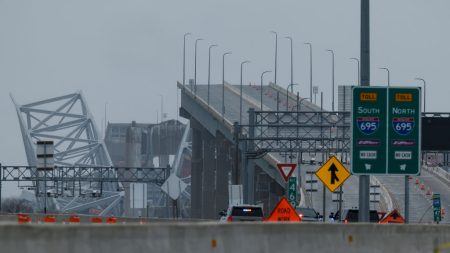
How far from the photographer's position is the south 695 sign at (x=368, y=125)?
34.4 metres

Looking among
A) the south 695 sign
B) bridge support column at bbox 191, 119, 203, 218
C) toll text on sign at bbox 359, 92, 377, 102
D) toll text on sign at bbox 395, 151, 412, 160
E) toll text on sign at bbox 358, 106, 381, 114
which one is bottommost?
bridge support column at bbox 191, 119, 203, 218

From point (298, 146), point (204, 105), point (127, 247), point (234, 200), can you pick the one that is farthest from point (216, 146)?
point (127, 247)

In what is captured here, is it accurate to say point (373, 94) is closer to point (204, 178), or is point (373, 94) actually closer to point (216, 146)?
point (216, 146)

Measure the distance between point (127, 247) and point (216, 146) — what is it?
137033 millimetres

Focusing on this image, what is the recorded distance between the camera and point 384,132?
34438 millimetres

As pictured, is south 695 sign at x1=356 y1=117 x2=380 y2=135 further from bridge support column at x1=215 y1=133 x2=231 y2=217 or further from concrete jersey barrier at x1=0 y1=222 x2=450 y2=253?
bridge support column at x1=215 y1=133 x2=231 y2=217

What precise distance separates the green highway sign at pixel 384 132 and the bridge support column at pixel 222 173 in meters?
116

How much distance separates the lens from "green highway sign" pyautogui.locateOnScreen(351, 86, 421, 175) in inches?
1350

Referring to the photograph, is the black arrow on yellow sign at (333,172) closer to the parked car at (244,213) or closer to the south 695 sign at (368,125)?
the south 695 sign at (368,125)

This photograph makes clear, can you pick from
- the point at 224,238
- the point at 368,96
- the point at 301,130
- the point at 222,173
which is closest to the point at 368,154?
the point at 368,96

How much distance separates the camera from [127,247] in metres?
20.6

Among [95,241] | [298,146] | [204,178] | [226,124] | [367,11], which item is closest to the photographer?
[95,241]

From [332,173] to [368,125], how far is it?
6.58 metres

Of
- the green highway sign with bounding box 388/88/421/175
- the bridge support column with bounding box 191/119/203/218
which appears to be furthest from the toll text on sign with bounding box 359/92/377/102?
the bridge support column with bounding box 191/119/203/218
